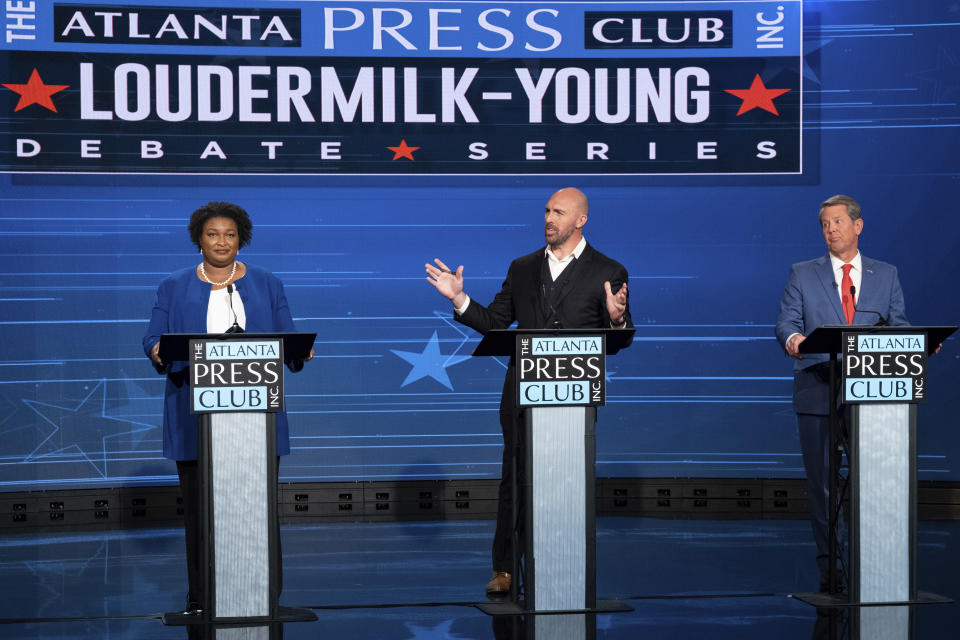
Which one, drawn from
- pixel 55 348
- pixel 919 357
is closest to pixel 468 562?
pixel 919 357

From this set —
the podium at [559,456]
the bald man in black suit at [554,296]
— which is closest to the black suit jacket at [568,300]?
the bald man in black suit at [554,296]

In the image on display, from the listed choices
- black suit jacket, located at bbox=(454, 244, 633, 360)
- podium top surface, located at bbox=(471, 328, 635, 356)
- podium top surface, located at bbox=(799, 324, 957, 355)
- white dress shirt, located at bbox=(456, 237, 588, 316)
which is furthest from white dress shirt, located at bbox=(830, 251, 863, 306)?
podium top surface, located at bbox=(471, 328, 635, 356)

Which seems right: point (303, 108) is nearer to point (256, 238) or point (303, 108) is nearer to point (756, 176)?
point (256, 238)

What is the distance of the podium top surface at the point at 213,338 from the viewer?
404cm

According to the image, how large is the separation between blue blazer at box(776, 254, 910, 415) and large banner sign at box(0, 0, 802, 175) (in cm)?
213

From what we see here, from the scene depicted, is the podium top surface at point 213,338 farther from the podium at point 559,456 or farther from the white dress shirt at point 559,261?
the white dress shirt at point 559,261

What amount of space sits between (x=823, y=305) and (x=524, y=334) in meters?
Result: 1.45

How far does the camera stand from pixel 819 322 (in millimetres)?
4906

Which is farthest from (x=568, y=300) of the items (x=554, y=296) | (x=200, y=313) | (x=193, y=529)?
(x=193, y=529)

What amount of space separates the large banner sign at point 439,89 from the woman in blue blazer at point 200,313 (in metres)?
2.39

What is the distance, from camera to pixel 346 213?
6.91m

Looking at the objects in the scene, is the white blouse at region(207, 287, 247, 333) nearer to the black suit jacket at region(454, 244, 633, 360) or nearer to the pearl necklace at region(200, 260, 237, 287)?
the pearl necklace at region(200, 260, 237, 287)

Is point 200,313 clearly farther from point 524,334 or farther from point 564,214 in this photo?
point 564,214

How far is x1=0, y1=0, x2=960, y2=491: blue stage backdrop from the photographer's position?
6750 mm
